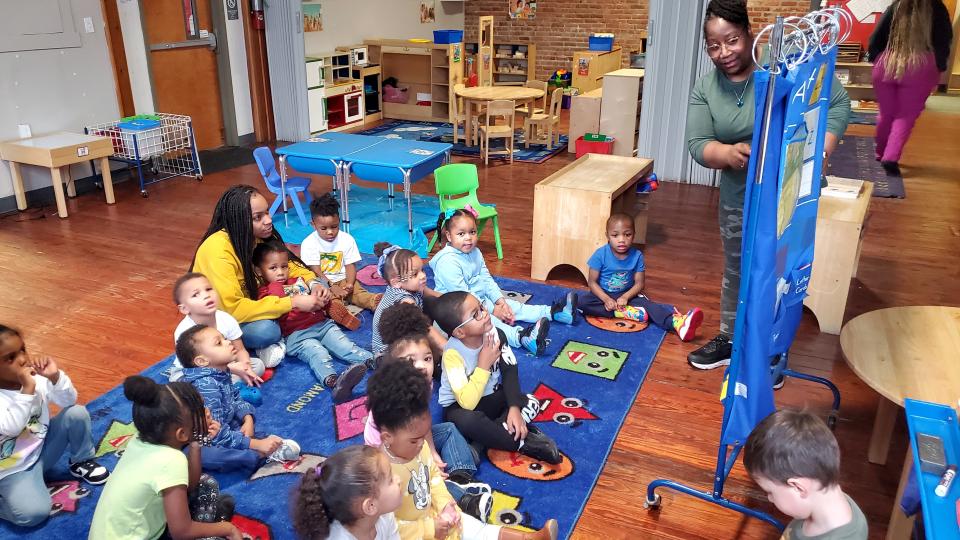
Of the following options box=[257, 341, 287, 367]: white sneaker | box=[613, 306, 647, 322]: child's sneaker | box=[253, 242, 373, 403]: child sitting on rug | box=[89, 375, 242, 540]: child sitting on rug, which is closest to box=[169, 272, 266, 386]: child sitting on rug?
box=[257, 341, 287, 367]: white sneaker

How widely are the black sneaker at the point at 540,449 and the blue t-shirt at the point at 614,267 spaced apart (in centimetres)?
144

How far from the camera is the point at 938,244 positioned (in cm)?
525

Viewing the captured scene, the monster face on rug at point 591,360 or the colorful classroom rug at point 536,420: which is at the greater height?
the monster face on rug at point 591,360

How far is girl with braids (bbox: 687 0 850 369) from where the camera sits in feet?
8.79

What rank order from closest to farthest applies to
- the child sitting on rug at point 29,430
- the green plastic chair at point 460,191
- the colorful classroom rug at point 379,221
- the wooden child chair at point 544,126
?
the child sitting on rug at point 29,430
the green plastic chair at point 460,191
the colorful classroom rug at point 379,221
the wooden child chair at point 544,126

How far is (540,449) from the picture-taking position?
2.76 meters

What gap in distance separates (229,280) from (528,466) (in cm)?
160

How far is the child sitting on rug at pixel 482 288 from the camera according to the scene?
3.69m

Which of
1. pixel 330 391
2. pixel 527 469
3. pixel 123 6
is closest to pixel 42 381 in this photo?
pixel 330 391

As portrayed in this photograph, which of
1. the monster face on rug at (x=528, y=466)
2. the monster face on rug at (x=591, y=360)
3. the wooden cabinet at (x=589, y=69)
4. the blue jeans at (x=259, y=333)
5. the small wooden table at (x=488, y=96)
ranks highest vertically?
the wooden cabinet at (x=589, y=69)

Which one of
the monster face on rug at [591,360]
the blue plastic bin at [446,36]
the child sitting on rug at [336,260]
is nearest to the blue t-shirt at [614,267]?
the monster face on rug at [591,360]

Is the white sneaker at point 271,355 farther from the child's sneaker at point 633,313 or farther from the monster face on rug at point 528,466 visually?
the child's sneaker at point 633,313

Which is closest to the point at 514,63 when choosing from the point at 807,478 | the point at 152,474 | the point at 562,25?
the point at 562,25

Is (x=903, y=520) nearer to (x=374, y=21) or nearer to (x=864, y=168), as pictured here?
(x=864, y=168)
